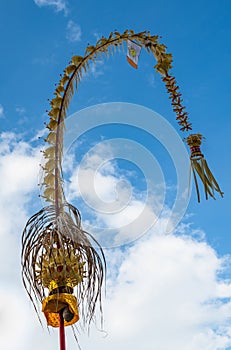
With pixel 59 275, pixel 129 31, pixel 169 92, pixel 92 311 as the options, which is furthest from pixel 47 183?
pixel 129 31

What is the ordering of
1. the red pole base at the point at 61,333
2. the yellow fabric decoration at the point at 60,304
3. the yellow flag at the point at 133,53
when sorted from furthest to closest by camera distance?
the yellow flag at the point at 133,53 < the yellow fabric decoration at the point at 60,304 < the red pole base at the point at 61,333

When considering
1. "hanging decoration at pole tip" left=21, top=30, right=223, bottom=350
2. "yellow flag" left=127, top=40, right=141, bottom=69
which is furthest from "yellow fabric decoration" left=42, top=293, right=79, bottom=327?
"yellow flag" left=127, top=40, right=141, bottom=69

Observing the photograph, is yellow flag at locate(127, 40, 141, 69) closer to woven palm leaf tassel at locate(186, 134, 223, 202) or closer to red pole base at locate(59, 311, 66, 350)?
woven palm leaf tassel at locate(186, 134, 223, 202)

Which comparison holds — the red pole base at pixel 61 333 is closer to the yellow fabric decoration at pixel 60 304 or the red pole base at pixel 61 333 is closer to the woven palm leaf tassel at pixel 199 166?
the yellow fabric decoration at pixel 60 304

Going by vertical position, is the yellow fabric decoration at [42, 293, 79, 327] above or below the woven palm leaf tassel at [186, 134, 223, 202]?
below

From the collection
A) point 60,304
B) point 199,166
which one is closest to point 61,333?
point 60,304

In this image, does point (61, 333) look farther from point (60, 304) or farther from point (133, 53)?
point (133, 53)

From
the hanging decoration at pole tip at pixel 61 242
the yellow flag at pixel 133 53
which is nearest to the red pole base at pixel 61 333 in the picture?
the hanging decoration at pole tip at pixel 61 242

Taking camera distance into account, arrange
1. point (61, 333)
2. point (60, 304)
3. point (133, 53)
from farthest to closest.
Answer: point (133, 53), point (60, 304), point (61, 333)

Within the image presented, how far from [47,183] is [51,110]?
0.93 meters

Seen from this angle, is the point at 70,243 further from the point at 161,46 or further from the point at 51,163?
the point at 161,46

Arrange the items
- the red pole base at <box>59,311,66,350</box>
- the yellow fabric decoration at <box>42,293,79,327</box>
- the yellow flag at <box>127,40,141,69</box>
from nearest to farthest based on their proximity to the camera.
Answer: the red pole base at <box>59,311,66,350</box> < the yellow fabric decoration at <box>42,293,79,327</box> < the yellow flag at <box>127,40,141,69</box>

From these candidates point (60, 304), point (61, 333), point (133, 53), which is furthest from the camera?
point (133, 53)

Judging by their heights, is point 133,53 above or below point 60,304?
above
